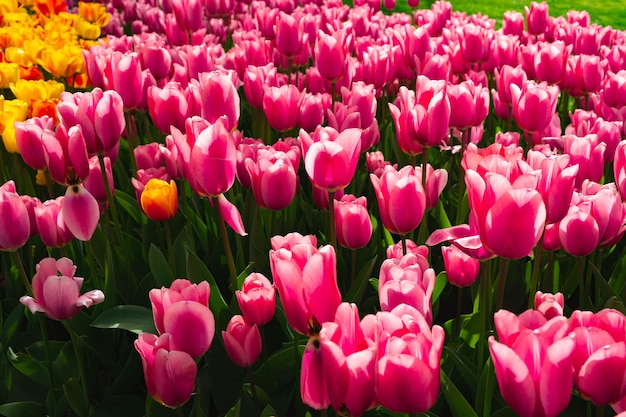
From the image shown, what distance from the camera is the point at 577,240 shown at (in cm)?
168

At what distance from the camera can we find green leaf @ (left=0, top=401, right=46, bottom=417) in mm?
1883

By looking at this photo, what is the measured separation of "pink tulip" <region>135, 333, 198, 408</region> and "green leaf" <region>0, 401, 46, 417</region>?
2.50 feet

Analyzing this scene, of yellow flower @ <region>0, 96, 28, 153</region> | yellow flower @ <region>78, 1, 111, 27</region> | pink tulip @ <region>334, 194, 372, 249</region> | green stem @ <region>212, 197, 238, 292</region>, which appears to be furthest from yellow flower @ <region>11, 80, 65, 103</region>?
yellow flower @ <region>78, 1, 111, 27</region>

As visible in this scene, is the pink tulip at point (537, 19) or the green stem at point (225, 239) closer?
the green stem at point (225, 239)

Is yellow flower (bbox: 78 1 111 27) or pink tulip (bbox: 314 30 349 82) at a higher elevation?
pink tulip (bbox: 314 30 349 82)

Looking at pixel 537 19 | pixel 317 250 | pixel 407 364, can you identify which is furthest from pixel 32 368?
pixel 537 19

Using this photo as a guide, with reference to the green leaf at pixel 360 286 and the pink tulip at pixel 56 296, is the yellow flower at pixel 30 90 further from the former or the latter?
the green leaf at pixel 360 286

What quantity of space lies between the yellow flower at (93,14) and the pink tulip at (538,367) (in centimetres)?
529

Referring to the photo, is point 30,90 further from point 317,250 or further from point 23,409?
point 317,250

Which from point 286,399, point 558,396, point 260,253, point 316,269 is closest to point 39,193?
point 260,253

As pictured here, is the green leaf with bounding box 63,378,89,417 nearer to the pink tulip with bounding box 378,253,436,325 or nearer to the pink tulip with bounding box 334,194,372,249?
the pink tulip with bounding box 334,194,372,249

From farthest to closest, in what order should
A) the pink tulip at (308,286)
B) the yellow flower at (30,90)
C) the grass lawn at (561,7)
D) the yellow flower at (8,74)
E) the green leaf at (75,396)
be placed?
the grass lawn at (561,7), the yellow flower at (8,74), the yellow flower at (30,90), the green leaf at (75,396), the pink tulip at (308,286)

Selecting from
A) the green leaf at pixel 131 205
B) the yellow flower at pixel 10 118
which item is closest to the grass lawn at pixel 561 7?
the green leaf at pixel 131 205

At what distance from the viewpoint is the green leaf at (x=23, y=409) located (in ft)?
6.18
